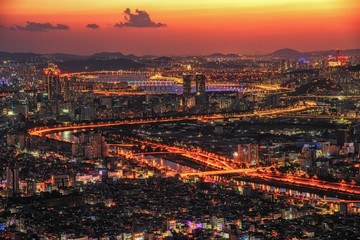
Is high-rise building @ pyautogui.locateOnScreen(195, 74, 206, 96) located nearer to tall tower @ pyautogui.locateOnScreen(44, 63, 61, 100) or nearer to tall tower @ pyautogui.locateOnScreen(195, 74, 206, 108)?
tall tower @ pyautogui.locateOnScreen(195, 74, 206, 108)

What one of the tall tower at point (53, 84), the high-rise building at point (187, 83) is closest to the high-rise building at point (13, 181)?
the tall tower at point (53, 84)

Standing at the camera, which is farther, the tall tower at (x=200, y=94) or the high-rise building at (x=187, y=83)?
the high-rise building at (x=187, y=83)

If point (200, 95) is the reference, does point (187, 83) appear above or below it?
above

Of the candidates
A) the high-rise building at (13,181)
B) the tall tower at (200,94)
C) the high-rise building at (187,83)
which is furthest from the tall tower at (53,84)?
the high-rise building at (13,181)

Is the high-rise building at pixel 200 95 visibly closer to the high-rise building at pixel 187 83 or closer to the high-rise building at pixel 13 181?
the high-rise building at pixel 187 83

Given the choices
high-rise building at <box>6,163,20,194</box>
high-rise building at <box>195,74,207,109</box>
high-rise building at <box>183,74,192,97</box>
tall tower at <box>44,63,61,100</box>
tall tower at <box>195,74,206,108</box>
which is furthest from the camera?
high-rise building at <box>183,74,192,97</box>

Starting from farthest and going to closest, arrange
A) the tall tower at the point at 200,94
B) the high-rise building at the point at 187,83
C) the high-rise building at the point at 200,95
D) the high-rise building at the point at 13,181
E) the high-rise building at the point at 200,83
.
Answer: the high-rise building at the point at 187,83
the high-rise building at the point at 200,83
the tall tower at the point at 200,94
the high-rise building at the point at 200,95
the high-rise building at the point at 13,181

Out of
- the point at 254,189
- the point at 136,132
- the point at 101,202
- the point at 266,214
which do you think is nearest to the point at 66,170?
the point at 101,202

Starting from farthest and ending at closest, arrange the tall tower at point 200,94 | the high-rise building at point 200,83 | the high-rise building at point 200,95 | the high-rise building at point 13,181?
1. the high-rise building at point 200,83
2. the tall tower at point 200,94
3. the high-rise building at point 200,95
4. the high-rise building at point 13,181

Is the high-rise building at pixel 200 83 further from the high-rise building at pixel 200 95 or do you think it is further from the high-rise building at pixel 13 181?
the high-rise building at pixel 13 181

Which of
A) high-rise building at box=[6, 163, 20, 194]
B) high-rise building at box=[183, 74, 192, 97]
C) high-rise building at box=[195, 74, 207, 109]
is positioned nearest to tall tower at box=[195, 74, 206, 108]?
high-rise building at box=[195, 74, 207, 109]

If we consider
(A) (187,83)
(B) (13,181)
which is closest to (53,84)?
(A) (187,83)

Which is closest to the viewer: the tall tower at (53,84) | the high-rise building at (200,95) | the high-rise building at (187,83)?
the high-rise building at (200,95)

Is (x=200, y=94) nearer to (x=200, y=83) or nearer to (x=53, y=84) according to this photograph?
(x=200, y=83)
